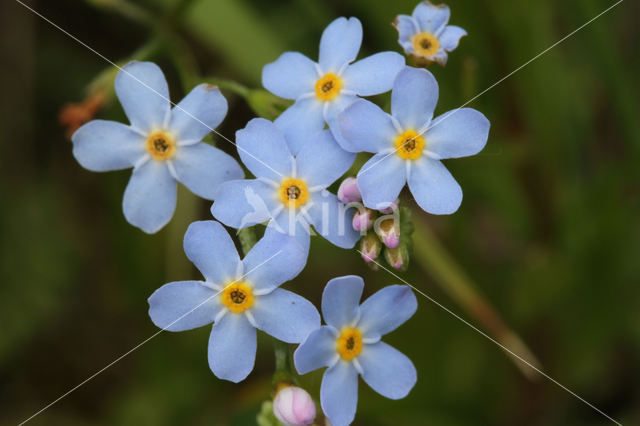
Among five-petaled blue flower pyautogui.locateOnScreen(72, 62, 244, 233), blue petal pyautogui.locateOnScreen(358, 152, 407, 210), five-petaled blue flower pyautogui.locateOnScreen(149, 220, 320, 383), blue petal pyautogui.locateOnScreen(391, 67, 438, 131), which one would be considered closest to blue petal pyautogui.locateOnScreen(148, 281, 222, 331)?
five-petaled blue flower pyautogui.locateOnScreen(149, 220, 320, 383)

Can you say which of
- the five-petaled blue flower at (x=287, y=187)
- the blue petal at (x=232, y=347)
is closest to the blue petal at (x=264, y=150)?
the five-petaled blue flower at (x=287, y=187)

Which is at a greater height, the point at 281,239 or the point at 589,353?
the point at 589,353

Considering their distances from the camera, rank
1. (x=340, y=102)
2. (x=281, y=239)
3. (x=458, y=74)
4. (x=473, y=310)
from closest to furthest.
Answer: (x=281, y=239), (x=340, y=102), (x=473, y=310), (x=458, y=74)

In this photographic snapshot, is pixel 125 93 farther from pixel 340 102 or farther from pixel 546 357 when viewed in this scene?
pixel 546 357

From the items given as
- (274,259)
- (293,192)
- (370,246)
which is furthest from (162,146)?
(370,246)

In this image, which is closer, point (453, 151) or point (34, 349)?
point (453, 151)

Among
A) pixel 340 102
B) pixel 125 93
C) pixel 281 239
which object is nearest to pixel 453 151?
pixel 340 102
